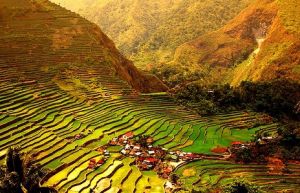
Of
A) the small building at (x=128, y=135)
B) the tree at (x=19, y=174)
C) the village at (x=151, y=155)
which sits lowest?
the village at (x=151, y=155)

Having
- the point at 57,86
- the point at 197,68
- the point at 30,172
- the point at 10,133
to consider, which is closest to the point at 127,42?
the point at 197,68

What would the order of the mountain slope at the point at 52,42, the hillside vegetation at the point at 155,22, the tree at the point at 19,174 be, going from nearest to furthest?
the tree at the point at 19,174
the mountain slope at the point at 52,42
the hillside vegetation at the point at 155,22

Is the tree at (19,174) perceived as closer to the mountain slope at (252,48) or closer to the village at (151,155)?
the village at (151,155)

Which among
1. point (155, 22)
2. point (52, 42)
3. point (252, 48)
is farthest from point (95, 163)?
point (155, 22)

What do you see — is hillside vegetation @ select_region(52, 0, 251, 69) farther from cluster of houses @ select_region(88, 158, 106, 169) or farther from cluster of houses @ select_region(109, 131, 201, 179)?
cluster of houses @ select_region(88, 158, 106, 169)

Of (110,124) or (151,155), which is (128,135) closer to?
(110,124)

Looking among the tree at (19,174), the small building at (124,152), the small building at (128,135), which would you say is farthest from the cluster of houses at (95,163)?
the tree at (19,174)

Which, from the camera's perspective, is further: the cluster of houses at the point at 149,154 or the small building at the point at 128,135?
the small building at the point at 128,135
